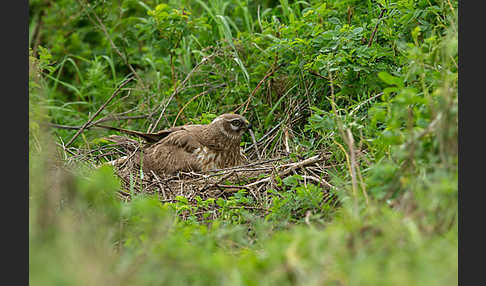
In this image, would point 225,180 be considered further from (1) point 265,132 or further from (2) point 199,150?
(1) point 265,132

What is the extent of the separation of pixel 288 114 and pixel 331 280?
3.82 m

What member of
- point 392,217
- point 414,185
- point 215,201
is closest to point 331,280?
point 392,217

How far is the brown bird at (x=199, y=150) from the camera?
20.1ft

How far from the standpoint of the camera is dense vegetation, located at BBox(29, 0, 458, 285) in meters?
2.71

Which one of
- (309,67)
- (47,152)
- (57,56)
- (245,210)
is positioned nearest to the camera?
(47,152)

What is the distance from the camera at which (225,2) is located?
25.7ft

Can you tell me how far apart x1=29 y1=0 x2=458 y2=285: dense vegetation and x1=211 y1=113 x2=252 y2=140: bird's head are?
0.30 metres

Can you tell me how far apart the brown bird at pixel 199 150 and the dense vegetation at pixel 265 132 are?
330 mm

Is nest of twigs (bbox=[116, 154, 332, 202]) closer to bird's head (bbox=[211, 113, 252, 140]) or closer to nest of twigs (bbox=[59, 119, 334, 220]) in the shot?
nest of twigs (bbox=[59, 119, 334, 220])

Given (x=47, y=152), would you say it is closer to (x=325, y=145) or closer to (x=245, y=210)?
(x=245, y=210)

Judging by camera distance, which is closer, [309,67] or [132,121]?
[309,67]

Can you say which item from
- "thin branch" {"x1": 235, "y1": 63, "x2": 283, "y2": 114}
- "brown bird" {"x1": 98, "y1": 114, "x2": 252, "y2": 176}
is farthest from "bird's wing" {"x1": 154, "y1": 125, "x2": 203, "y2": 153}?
"thin branch" {"x1": 235, "y1": 63, "x2": 283, "y2": 114}

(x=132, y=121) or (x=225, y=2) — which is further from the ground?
(x=225, y=2)

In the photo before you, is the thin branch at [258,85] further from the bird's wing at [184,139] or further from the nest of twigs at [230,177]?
the bird's wing at [184,139]
